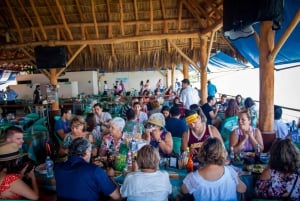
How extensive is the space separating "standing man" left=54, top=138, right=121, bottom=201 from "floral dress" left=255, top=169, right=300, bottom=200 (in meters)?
1.35

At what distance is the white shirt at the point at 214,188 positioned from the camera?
7.39 feet

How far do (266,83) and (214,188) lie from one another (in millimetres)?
2991

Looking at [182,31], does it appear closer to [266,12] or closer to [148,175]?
[266,12]

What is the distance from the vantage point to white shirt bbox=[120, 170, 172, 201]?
7.34 feet

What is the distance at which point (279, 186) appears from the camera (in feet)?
7.56

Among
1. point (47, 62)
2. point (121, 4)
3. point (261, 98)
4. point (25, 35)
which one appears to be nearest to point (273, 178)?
point (261, 98)

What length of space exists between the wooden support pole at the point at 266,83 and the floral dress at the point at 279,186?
241 centimetres

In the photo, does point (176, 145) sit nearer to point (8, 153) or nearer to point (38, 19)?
point (8, 153)

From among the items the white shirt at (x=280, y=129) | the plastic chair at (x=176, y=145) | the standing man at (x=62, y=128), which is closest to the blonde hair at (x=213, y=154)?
the plastic chair at (x=176, y=145)

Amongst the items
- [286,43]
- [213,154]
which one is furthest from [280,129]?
[213,154]

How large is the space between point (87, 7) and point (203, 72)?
460 centimetres

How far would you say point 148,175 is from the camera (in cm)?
227

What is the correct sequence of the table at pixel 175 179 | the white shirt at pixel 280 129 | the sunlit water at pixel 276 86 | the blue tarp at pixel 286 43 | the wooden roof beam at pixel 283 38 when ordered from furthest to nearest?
the sunlit water at pixel 276 86
the blue tarp at pixel 286 43
the white shirt at pixel 280 129
the wooden roof beam at pixel 283 38
the table at pixel 175 179

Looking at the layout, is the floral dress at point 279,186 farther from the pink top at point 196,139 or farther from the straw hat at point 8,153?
the straw hat at point 8,153
